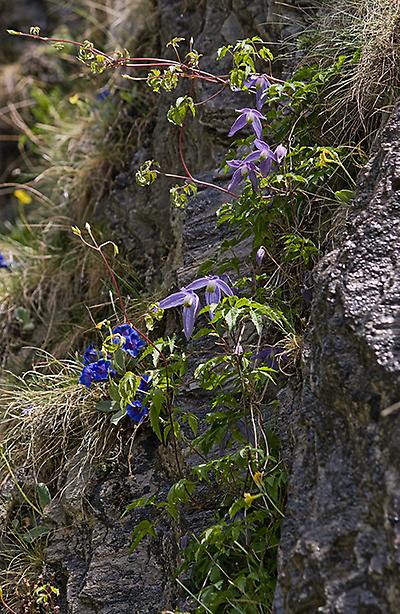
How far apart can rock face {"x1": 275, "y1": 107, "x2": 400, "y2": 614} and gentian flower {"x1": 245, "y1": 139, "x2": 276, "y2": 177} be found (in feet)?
1.33

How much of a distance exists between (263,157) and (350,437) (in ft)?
3.08

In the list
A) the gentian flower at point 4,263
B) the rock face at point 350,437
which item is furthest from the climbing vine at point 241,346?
the gentian flower at point 4,263

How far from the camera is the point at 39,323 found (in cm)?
399

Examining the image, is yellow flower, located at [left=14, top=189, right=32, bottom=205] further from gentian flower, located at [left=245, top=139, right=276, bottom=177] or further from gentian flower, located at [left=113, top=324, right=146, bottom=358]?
gentian flower, located at [left=245, top=139, right=276, bottom=177]

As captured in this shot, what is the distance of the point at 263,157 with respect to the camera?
2.56m

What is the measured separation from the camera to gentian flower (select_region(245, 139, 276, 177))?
257 cm

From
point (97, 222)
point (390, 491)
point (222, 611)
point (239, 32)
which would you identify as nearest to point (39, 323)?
point (97, 222)

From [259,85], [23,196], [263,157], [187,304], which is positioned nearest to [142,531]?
[187,304]

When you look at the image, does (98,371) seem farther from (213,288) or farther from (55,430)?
(213,288)

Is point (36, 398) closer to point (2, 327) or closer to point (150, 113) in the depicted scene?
point (2, 327)

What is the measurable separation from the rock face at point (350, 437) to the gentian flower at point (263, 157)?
1.33ft

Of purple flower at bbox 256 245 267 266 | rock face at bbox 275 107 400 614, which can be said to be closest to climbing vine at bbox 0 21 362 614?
purple flower at bbox 256 245 267 266

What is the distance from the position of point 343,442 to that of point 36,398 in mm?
1528

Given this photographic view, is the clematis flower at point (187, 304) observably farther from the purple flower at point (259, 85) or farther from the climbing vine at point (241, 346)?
the purple flower at point (259, 85)
